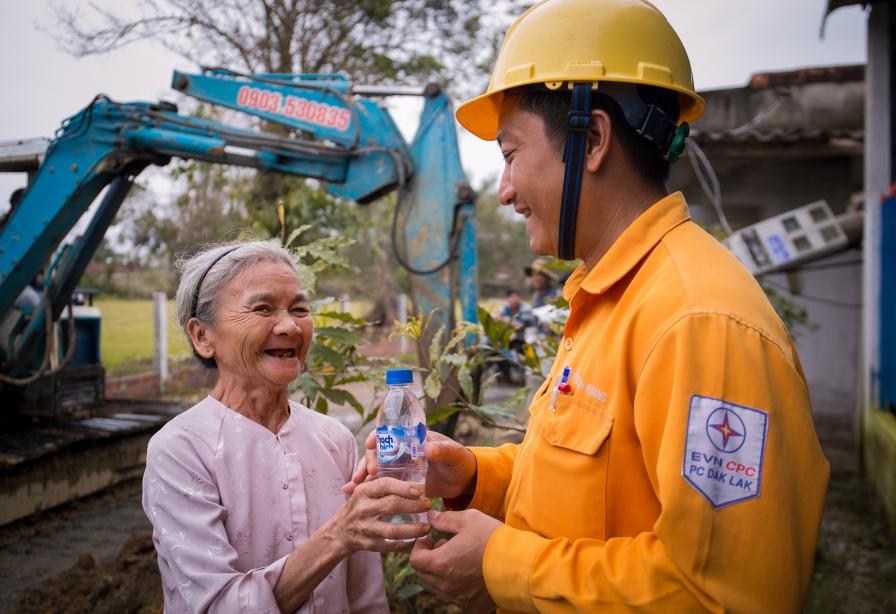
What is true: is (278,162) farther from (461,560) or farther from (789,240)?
(789,240)

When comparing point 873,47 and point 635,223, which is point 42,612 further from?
point 873,47

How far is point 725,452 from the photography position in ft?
3.85

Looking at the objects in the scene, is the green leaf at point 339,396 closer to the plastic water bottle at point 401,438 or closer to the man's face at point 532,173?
the plastic water bottle at point 401,438

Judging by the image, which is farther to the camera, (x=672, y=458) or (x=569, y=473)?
(x=569, y=473)

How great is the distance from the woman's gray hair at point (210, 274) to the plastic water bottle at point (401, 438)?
0.60 m

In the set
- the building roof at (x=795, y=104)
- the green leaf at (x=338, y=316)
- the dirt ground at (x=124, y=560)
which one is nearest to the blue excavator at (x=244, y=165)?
the dirt ground at (x=124, y=560)

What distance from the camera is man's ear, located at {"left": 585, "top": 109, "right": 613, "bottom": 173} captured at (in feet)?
4.95

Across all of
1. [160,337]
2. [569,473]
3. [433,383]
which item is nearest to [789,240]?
[433,383]

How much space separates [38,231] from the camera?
5.53m

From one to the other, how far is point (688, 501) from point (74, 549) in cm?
518

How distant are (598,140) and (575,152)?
6 cm

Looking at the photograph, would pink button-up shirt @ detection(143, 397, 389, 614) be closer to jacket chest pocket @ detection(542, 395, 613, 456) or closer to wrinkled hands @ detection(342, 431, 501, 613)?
wrinkled hands @ detection(342, 431, 501, 613)

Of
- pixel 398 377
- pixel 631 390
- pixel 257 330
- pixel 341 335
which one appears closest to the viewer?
pixel 631 390

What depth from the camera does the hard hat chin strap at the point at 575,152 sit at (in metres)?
1.50
